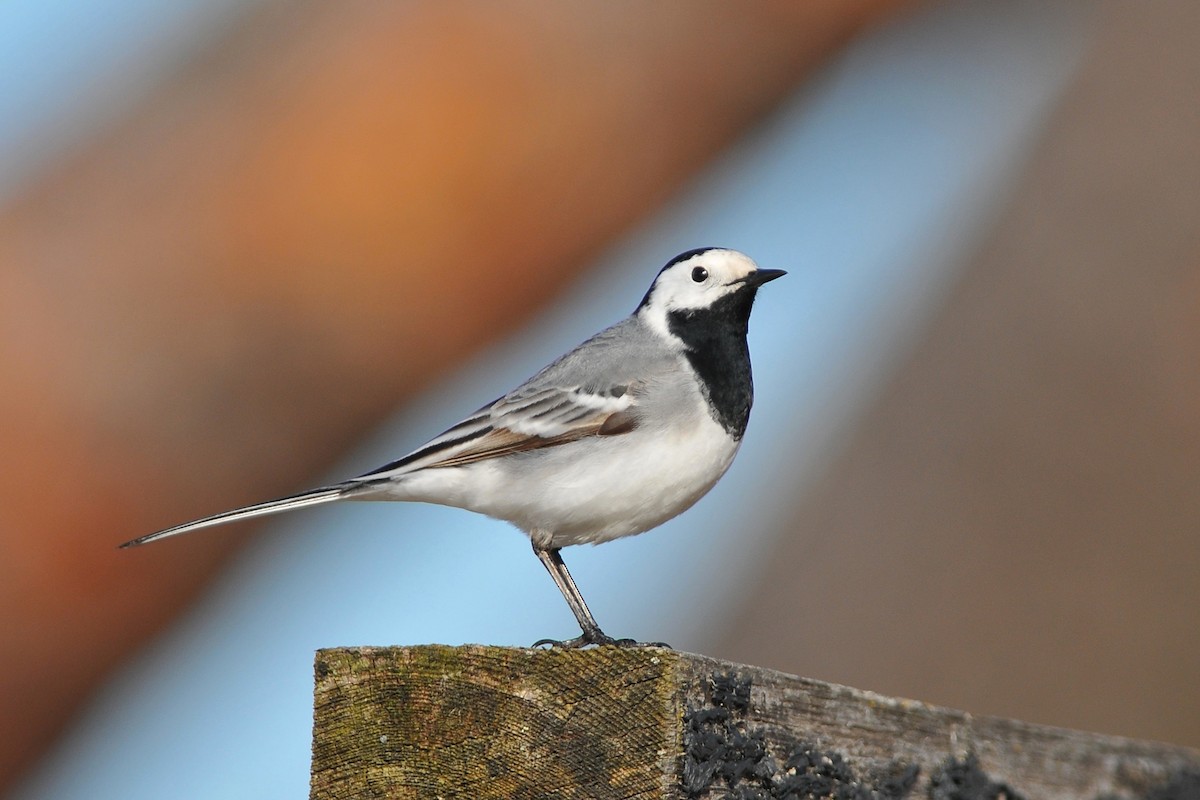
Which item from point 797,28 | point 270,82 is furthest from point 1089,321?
point 270,82

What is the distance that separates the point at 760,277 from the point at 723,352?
0.32 m

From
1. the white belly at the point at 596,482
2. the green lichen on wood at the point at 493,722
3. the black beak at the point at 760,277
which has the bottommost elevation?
the green lichen on wood at the point at 493,722

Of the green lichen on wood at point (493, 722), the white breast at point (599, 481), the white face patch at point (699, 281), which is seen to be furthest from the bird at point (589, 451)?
the green lichen on wood at point (493, 722)

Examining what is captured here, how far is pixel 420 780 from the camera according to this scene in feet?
6.57

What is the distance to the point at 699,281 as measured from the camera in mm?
4262

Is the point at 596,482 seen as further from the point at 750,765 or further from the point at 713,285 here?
the point at 750,765

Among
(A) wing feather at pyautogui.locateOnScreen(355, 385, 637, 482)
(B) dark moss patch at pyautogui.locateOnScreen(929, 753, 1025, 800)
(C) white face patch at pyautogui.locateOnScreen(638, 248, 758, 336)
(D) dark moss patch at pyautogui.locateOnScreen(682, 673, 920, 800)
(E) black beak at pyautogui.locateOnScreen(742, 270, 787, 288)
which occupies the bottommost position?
(B) dark moss patch at pyautogui.locateOnScreen(929, 753, 1025, 800)

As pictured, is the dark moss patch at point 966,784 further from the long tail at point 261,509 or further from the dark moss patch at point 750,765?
the long tail at point 261,509

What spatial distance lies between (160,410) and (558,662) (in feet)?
8.26

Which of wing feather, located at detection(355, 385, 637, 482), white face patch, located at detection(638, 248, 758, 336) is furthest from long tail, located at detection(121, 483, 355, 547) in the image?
white face patch, located at detection(638, 248, 758, 336)

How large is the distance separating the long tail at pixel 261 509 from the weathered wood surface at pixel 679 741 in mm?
1536

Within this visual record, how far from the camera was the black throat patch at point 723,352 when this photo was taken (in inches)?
151

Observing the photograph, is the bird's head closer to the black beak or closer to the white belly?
the black beak

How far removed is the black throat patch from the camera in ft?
12.6
